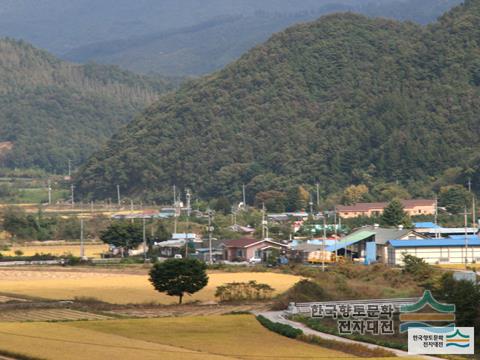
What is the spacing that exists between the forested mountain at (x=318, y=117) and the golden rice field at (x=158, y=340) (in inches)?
3597

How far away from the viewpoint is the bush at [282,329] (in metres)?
45.3

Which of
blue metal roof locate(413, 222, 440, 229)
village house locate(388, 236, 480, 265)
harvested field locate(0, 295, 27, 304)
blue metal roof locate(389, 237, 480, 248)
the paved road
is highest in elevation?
blue metal roof locate(413, 222, 440, 229)

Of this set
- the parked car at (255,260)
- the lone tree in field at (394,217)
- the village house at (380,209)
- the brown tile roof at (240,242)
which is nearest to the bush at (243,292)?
the parked car at (255,260)

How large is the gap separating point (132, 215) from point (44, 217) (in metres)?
8.71

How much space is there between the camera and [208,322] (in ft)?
159

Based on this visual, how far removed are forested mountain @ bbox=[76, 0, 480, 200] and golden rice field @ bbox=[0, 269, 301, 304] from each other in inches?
2608

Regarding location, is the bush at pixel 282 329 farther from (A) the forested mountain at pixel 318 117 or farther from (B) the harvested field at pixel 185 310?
(A) the forested mountain at pixel 318 117

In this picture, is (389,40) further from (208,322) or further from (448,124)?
(208,322)

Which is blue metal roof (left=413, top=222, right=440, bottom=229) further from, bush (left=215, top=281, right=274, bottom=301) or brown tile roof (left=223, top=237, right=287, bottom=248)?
bush (left=215, top=281, right=274, bottom=301)

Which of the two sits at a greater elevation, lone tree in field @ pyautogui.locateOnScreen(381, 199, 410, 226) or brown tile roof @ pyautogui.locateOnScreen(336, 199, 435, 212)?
brown tile roof @ pyautogui.locateOnScreen(336, 199, 435, 212)

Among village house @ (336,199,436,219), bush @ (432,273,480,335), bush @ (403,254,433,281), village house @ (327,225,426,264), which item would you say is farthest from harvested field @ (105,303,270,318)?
village house @ (336,199,436,219)

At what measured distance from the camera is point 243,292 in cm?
6128

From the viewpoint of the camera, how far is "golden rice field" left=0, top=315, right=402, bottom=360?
39031 millimetres

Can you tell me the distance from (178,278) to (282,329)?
1570 centimetres
